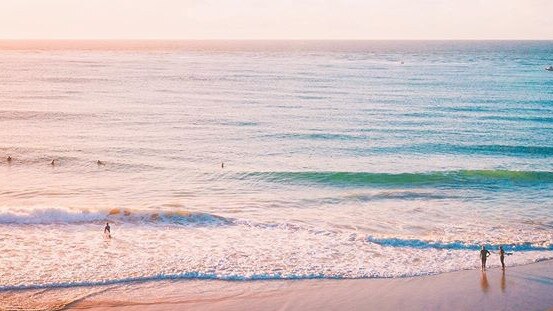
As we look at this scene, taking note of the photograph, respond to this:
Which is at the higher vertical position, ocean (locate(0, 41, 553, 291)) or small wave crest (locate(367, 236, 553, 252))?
ocean (locate(0, 41, 553, 291))

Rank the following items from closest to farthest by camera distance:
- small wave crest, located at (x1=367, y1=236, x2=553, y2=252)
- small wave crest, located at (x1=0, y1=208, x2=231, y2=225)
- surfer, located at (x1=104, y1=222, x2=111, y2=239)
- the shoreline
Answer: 1. the shoreline
2. small wave crest, located at (x1=367, y1=236, x2=553, y2=252)
3. surfer, located at (x1=104, y1=222, x2=111, y2=239)
4. small wave crest, located at (x1=0, y1=208, x2=231, y2=225)

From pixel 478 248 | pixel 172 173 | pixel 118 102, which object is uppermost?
pixel 118 102

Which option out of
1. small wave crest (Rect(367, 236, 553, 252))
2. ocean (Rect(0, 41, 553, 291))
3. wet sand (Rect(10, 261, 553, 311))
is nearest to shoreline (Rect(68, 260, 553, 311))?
wet sand (Rect(10, 261, 553, 311))

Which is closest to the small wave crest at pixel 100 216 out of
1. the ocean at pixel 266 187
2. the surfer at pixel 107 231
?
the ocean at pixel 266 187

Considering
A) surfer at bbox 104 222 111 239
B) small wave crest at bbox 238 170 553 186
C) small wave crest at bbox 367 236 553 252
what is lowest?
small wave crest at bbox 367 236 553 252

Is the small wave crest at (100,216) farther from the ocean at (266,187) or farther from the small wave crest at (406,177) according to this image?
the small wave crest at (406,177)

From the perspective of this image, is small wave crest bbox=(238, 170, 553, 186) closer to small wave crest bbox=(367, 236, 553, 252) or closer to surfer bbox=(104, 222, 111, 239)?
small wave crest bbox=(367, 236, 553, 252)

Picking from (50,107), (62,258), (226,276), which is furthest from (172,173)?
(50,107)

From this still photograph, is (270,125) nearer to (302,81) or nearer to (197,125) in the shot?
(197,125)
